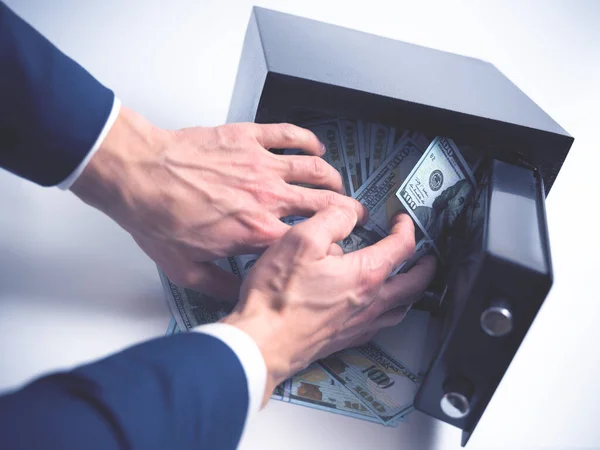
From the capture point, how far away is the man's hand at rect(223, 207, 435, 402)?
0.63m

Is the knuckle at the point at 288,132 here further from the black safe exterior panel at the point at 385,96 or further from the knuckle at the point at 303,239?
the knuckle at the point at 303,239

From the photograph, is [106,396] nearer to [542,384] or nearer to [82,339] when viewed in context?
[82,339]

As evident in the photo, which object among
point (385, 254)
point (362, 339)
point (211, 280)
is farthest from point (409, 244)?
point (211, 280)

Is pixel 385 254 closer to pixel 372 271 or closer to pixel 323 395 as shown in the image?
pixel 372 271

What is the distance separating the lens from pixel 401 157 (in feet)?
2.67

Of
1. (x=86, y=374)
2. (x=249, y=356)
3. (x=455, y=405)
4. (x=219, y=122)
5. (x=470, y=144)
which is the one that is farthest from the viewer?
(x=219, y=122)

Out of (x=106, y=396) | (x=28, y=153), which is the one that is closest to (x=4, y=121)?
(x=28, y=153)

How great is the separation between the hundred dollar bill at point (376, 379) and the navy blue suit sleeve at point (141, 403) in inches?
10.6

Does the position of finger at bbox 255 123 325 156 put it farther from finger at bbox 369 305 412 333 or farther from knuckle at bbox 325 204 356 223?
finger at bbox 369 305 412 333

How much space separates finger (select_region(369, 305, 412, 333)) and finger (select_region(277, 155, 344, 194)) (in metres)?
0.20

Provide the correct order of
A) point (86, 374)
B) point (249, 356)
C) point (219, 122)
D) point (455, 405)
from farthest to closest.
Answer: point (219, 122)
point (455, 405)
point (249, 356)
point (86, 374)

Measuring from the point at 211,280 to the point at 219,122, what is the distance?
487mm

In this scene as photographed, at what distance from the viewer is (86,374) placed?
0.45 m

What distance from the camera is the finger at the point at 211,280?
75 centimetres
